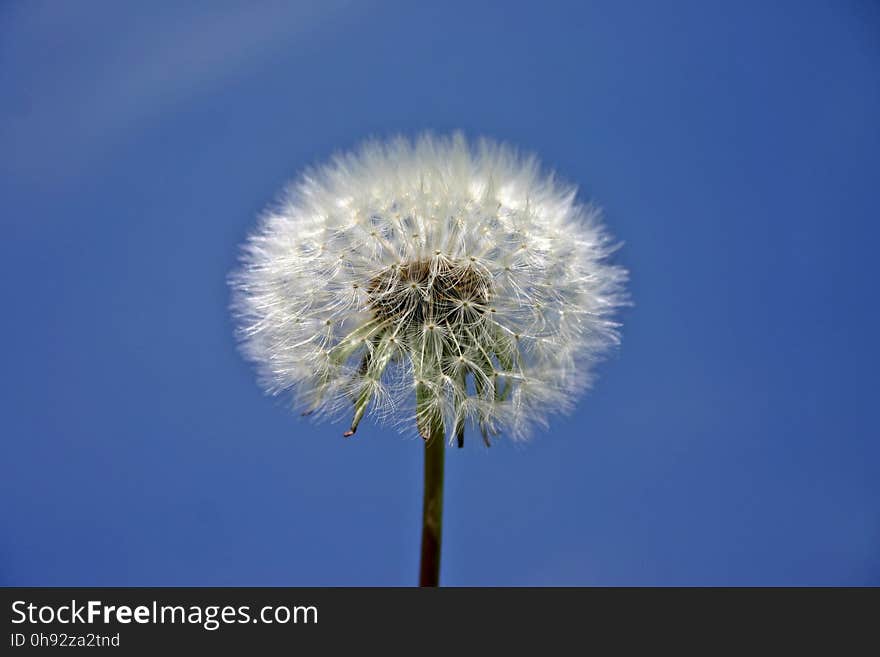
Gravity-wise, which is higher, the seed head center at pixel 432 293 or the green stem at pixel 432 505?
the seed head center at pixel 432 293

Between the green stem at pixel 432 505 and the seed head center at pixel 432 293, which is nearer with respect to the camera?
the green stem at pixel 432 505

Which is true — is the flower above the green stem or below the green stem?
above

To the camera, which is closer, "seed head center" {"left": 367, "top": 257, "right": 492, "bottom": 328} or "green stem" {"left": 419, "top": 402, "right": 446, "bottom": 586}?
"green stem" {"left": 419, "top": 402, "right": 446, "bottom": 586}

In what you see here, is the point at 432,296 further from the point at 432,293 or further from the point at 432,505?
the point at 432,505

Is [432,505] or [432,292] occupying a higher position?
[432,292]

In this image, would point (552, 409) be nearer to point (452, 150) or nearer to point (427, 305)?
point (427, 305)

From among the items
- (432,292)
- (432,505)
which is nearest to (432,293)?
(432,292)

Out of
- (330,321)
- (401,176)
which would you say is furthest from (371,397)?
(401,176)
